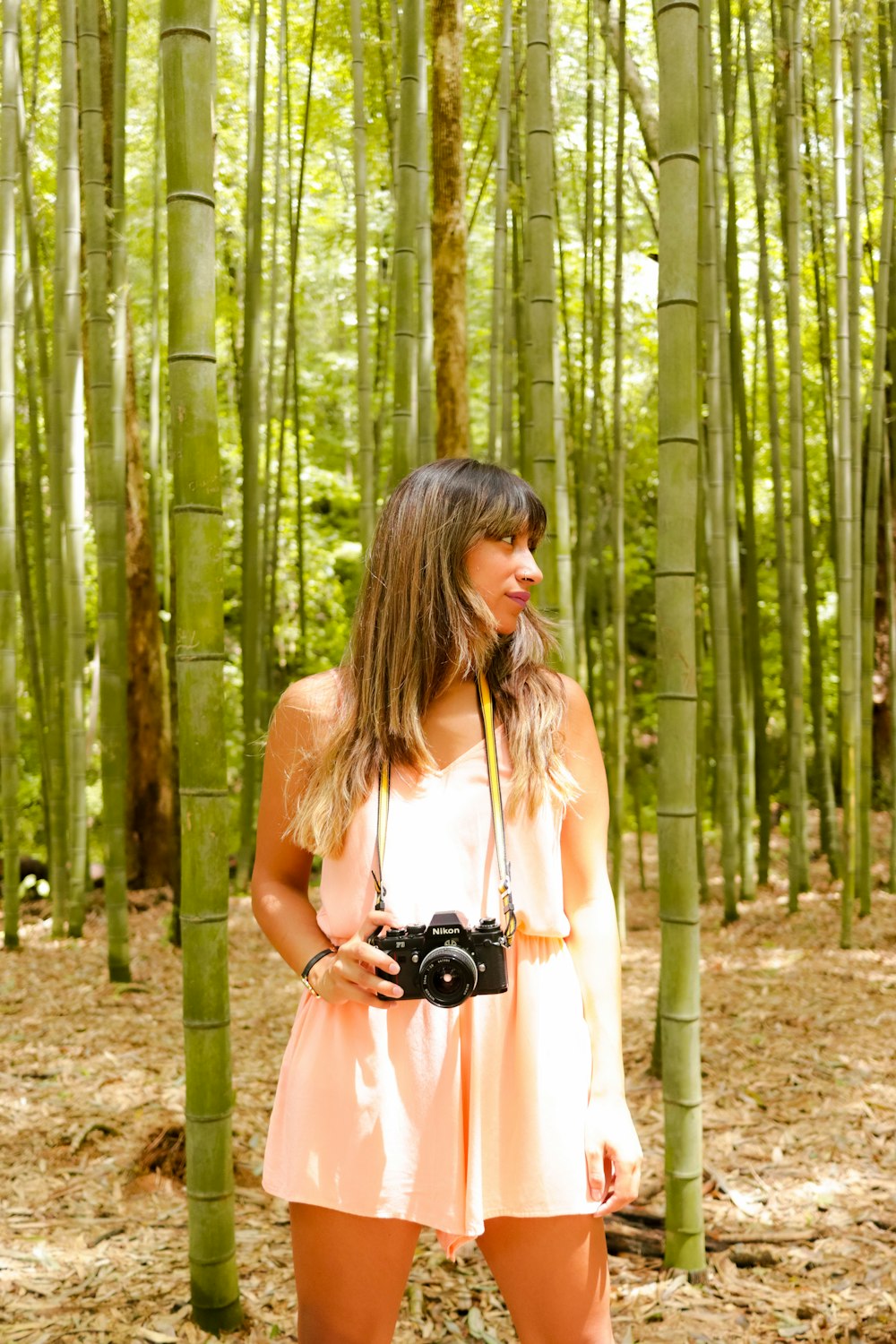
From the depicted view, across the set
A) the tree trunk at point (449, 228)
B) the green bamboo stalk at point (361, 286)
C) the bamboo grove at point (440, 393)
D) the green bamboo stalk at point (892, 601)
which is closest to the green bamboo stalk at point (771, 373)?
the bamboo grove at point (440, 393)

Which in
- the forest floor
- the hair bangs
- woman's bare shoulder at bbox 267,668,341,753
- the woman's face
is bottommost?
the forest floor

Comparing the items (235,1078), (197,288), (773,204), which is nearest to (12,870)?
(235,1078)

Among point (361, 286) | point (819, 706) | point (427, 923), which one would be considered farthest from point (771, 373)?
point (427, 923)

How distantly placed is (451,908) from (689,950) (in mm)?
666

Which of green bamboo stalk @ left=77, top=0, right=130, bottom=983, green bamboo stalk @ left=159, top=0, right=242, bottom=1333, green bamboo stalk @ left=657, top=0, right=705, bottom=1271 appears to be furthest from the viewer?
green bamboo stalk @ left=77, top=0, right=130, bottom=983

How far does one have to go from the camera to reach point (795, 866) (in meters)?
4.10

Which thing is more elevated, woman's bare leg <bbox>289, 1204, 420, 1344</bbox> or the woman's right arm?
the woman's right arm

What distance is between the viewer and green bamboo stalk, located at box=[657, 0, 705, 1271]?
1.38 meters

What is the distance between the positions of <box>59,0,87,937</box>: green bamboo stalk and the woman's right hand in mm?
2527

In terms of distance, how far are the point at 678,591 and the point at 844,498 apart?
6.50 ft

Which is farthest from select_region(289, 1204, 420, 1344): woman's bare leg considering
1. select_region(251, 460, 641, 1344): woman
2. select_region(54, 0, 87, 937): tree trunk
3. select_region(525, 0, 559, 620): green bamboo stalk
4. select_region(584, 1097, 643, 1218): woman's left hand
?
select_region(54, 0, 87, 937): tree trunk

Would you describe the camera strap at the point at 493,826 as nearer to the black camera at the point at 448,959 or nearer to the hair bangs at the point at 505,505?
the black camera at the point at 448,959

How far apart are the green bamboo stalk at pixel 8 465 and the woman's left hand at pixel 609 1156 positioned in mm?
2728

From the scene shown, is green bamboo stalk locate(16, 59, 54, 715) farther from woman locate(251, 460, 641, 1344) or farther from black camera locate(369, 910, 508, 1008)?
black camera locate(369, 910, 508, 1008)
